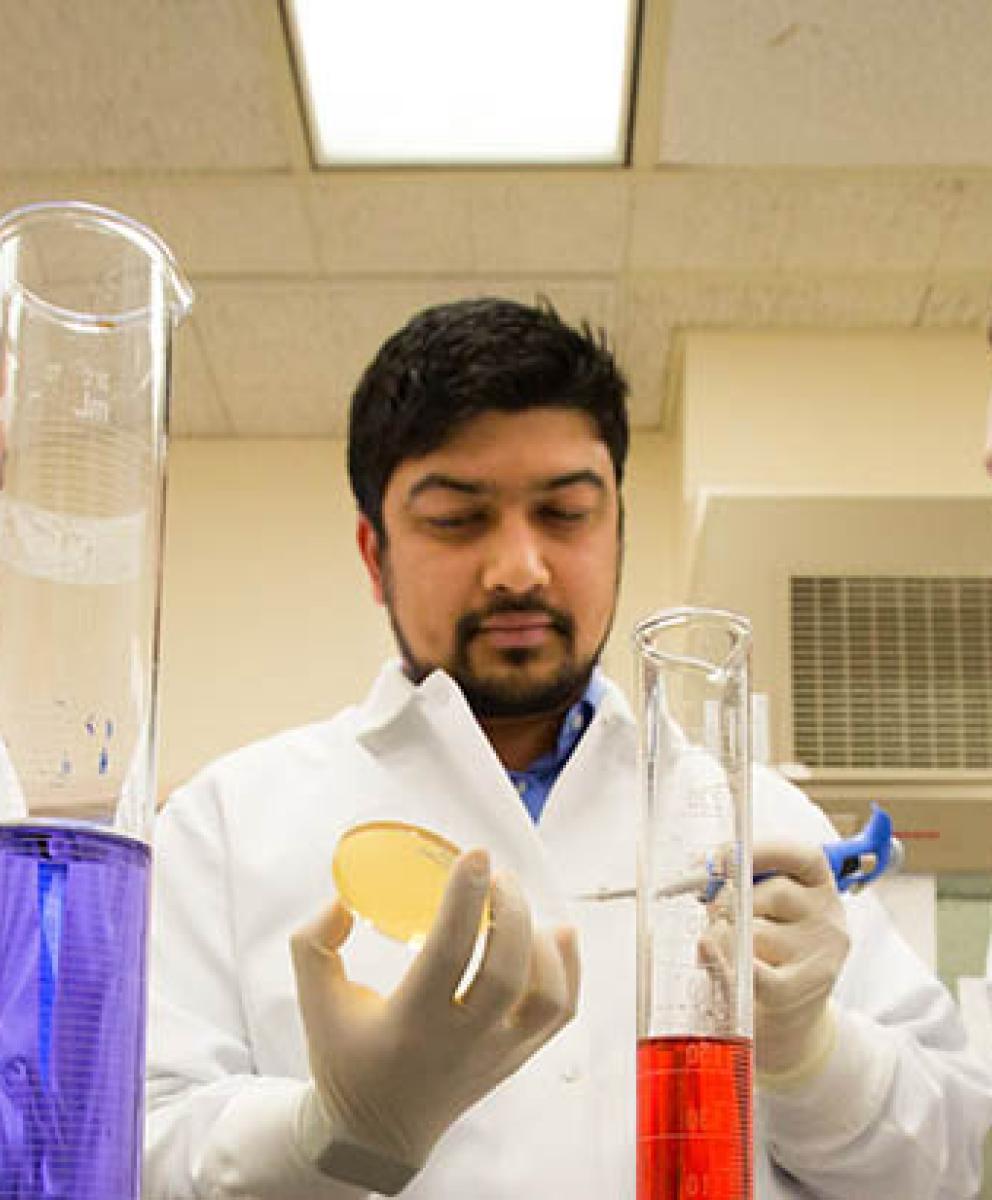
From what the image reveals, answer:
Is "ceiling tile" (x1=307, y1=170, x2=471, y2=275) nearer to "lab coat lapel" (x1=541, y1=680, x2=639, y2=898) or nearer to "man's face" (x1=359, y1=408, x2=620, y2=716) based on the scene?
"man's face" (x1=359, y1=408, x2=620, y2=716)

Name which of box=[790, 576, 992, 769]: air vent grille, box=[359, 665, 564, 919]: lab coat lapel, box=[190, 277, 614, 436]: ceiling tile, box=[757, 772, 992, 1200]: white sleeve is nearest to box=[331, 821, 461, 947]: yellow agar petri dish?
box=[757, 772, 992, 1200]: white sleeve

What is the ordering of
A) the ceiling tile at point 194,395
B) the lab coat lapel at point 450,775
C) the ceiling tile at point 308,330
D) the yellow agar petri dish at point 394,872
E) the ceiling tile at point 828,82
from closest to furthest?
the yellow agar petri dish at point 394,872 → the lab coat lapel at point 450,775 → the ceiling tile at point 828,82 → the ceiling tile at point 308,330 → the ceiling tile at point 194,395

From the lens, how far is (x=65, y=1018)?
1.80ft

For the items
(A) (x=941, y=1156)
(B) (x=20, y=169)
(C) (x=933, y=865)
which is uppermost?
(B) (x=20, y=169)

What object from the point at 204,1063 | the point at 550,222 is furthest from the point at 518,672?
the point at 550,222

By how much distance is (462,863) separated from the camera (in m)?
0.77

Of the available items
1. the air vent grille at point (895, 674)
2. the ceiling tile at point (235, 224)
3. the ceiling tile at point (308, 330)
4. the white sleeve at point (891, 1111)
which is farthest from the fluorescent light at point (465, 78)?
the white sleeve at point (891, 1111)

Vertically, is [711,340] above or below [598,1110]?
above

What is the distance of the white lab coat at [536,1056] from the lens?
1.19 meters

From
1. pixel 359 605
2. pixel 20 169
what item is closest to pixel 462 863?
pixel 20 169

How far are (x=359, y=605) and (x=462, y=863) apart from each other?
2678mm

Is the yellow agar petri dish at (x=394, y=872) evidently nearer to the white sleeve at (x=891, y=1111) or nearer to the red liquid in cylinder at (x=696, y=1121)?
the red liquid in cylinder at (x=696, y=1121)

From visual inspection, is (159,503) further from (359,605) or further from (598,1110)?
(359,605)

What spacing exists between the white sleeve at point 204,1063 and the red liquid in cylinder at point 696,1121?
378 millimetres
